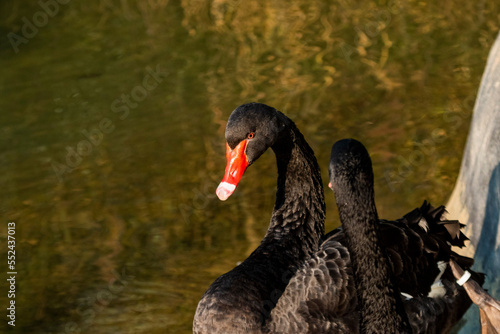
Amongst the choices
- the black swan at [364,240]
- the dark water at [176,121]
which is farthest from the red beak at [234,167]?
the dark water at [176,121]

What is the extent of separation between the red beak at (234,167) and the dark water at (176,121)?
1392 mm

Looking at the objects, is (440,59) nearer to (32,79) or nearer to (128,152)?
(128,152)

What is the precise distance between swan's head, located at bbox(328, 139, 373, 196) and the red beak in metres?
0.73

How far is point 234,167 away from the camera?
3.72m

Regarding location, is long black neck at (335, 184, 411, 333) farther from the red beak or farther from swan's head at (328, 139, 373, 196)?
the red beak

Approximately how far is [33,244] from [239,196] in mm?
1681

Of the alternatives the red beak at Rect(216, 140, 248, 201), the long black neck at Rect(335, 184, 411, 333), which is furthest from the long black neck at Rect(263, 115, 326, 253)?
the long black neck at Rect(335, 184, 411, 333)

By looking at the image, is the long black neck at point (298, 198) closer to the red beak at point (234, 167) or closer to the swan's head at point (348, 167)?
the red beak at point (234, 167)

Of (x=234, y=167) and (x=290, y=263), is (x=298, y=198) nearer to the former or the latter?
(x=290, y=263)

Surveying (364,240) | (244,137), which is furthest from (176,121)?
(364,240)

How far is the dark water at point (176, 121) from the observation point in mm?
5352

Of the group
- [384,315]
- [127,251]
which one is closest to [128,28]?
[127,251]

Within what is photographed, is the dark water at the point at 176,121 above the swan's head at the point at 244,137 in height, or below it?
below

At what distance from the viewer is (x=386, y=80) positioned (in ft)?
25.7
